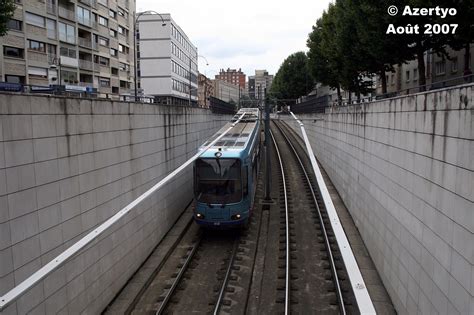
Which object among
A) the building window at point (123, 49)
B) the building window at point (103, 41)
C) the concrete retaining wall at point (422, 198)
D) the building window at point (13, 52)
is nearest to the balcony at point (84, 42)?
the building window at point (103, 41)

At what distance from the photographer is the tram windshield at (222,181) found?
15047 mm

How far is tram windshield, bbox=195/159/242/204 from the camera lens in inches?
592

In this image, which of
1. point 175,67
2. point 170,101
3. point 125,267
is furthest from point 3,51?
point 175,67

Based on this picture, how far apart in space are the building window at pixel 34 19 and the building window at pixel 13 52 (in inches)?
108

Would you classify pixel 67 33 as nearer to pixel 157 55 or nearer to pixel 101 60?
pixel 101 60

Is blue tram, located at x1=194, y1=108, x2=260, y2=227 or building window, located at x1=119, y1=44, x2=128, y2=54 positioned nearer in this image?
blue tram, located at x1=194, y1=108, x2=260, y2=227

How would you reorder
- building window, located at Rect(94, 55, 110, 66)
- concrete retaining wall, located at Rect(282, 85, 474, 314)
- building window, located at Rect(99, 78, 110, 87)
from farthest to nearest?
building window, located at Rect(99, 78, 110, 87), building window, located at Rect(94, 55, 110, 66), concrete retaining wall, located at Rect(282, 85, 474, 314)

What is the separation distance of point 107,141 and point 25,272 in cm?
443

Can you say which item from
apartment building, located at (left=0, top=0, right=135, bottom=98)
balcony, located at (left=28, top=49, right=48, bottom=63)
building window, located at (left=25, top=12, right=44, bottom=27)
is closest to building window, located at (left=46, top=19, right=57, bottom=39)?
apartment building, located at (left=0, top=0, right=135, bottom=98)

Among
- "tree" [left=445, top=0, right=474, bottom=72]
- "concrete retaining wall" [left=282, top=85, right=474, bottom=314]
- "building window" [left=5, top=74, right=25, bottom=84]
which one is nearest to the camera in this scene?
"concrete retaining wall" [left=282, top=85, right=474, bottom=314]

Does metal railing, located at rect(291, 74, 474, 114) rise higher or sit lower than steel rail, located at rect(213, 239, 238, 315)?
higher

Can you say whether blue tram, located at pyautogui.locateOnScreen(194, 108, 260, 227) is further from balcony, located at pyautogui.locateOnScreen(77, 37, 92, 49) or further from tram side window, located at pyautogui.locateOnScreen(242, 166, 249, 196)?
balcony, located at pyautogui.locateOnScreen(77, 37, 92, 49)

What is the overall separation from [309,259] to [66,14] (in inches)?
1520

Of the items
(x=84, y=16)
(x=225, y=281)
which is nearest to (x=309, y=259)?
(x=225, y=281)
